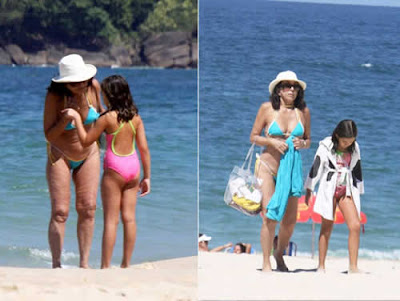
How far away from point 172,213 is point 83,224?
3.73m

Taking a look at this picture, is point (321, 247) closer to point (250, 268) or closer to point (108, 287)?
point (250, 268)

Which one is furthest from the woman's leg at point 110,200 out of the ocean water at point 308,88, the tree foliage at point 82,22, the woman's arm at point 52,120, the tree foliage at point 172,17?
the tree foliage at point 172,17

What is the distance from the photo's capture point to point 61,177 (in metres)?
3.79

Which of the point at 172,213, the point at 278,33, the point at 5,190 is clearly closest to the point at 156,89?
the point at 278,33

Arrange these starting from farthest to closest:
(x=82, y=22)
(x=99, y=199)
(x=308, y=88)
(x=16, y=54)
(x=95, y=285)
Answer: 1. (x=82, y=22)
2. (x=16, y=54)
3. (x=308, y=88)
4. (x=99, y=199)
5. (x=95, y=285)

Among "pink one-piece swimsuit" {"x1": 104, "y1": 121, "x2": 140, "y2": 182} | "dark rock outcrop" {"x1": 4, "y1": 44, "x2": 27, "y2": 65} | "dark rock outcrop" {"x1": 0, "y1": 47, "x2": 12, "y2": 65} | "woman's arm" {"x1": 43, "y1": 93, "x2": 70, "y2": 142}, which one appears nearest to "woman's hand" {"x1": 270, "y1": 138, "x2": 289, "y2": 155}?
"pink one-piece swimsuit" {"x1": 104, "y1": 121, "x2": 140, "y2": 182}

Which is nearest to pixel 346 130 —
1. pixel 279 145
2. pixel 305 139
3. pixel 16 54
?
pixel 305 139

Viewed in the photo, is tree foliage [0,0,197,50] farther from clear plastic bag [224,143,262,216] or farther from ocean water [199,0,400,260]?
clear plastic bag [224,143,262,216]

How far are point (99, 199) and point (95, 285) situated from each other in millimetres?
4784

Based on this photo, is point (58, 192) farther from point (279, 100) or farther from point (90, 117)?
point (279, 100)

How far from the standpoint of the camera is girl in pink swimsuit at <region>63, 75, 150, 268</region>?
12.1ft

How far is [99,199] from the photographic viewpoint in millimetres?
8367

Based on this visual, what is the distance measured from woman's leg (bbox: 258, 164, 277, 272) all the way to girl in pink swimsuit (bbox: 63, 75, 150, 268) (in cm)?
50

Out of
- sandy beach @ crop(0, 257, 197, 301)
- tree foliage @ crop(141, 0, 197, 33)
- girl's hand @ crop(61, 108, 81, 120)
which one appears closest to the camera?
sandy beach @ crop(0, 257, 197, 301)
